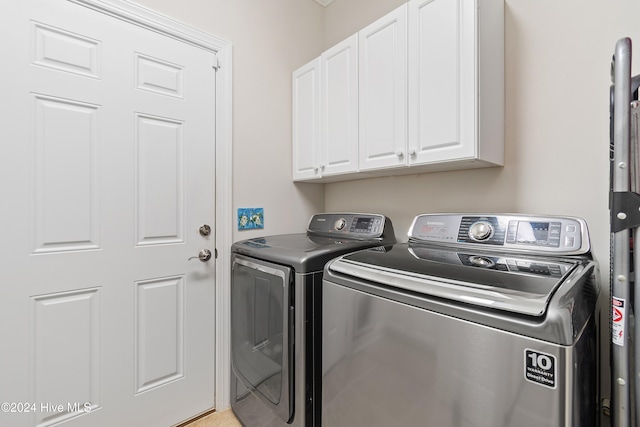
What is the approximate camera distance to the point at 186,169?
1679 millimetres

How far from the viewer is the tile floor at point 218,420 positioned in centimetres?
167

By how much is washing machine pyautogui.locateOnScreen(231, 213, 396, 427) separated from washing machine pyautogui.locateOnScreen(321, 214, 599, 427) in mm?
112

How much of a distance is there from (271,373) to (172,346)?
24.1 inches

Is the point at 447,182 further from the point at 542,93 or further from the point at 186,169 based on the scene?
the point at 186,169

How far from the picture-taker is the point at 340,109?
5.79 feet

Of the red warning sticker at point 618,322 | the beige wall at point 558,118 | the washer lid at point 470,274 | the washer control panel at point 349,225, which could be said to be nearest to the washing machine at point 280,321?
the washer control panel at point 349,225

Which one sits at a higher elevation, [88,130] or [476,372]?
[88,130]

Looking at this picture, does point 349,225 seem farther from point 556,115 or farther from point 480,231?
point 556,115

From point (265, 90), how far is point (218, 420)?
2.07 metres

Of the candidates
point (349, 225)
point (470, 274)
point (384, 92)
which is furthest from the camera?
point (349, 225)

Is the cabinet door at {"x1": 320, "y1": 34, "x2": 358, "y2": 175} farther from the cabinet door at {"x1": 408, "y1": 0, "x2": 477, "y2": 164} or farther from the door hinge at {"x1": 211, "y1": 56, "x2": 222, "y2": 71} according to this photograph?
the door hinge at {"x1": 211, "y1": 56, "x2": 222, "y2": 71}

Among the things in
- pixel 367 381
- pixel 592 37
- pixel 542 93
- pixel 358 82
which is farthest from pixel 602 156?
pixel 367 381

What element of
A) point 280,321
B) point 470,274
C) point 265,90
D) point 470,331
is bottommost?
point 280,321

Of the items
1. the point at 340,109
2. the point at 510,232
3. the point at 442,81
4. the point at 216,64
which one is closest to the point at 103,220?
the point at 216,64
